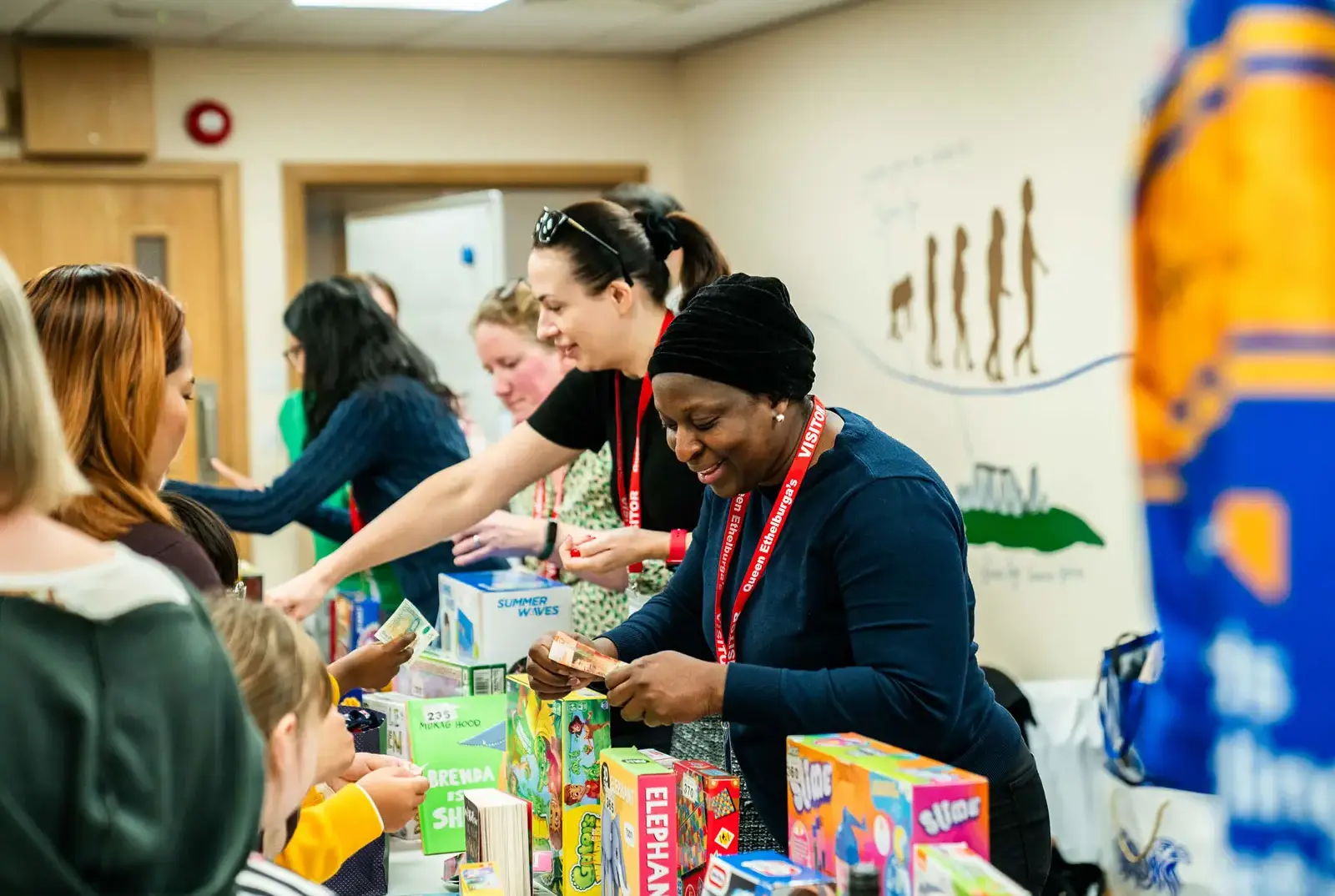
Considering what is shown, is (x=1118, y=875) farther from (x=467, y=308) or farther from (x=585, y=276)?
(x=467, y=308)

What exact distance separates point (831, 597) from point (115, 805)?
0.90 m

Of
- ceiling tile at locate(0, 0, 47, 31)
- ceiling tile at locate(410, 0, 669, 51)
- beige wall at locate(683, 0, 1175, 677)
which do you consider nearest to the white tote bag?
beige wall at locate(683, 0, 1175, 677)

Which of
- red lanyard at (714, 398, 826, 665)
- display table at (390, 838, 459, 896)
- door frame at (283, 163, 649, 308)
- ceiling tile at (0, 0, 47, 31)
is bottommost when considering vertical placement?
display table at (390, 838, 459, 896)

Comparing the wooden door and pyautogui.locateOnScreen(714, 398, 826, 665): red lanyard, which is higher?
the wooden door

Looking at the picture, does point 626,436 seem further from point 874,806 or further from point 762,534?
point 874,806

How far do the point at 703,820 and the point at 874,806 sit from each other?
13.0 inches

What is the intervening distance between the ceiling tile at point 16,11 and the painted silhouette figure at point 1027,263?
10.9 ft

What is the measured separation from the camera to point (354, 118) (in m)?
5.79

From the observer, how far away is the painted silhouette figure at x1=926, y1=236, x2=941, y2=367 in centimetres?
464

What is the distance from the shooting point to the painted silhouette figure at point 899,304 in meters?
4.77

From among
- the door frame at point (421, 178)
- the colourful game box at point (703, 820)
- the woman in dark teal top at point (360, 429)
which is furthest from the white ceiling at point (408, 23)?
the colourful game box at point (703, 820)

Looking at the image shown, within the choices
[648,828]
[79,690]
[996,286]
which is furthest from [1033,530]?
[79,690]

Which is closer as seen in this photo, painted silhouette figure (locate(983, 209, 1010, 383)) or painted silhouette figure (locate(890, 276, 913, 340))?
painted silhouette figure (locate(983, 209, 1010, 383))

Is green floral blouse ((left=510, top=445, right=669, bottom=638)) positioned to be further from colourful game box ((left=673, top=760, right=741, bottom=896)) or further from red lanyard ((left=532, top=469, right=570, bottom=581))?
colourful game box ((left=673, top=760, right=741, bottom=896))
